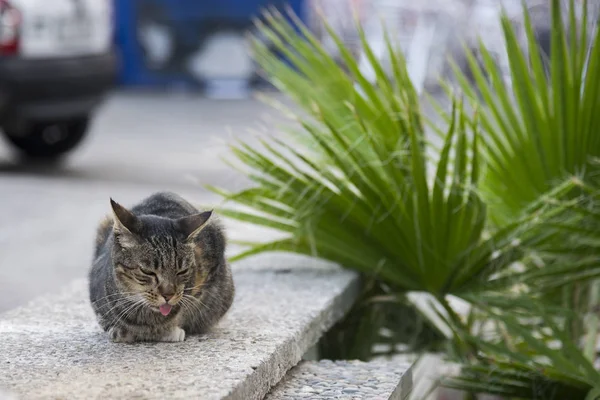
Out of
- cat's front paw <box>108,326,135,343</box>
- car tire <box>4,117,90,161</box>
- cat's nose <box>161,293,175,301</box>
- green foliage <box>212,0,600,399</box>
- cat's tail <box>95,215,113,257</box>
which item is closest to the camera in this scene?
cat's nose <box>161,293,175,301</box>

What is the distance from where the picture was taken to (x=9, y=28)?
8734 millimetres

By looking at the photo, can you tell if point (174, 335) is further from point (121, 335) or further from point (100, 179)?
point (100, 179)

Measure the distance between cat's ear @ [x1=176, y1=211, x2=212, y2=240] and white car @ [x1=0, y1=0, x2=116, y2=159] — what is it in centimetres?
622

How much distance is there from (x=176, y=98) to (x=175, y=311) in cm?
1411

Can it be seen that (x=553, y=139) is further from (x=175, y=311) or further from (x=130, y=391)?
(x=130, y=391)

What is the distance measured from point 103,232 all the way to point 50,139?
707cm

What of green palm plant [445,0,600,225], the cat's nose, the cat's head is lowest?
the cat's nose

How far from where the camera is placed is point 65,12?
9.12 meters

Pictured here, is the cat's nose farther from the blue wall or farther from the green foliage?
the blue wall

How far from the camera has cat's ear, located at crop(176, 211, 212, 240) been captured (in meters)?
2.93

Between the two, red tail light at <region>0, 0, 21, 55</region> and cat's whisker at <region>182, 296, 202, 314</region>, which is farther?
red tail light at <region>0, 0, 21, 55</region>

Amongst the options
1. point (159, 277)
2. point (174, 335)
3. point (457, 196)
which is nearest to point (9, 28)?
point (457, 196)

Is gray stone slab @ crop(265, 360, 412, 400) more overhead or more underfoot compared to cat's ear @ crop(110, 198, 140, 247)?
more underfoot

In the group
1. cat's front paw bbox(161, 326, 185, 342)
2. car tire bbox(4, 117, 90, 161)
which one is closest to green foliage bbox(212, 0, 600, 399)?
cat's front paw bbox(161, 326, 185, 342)
